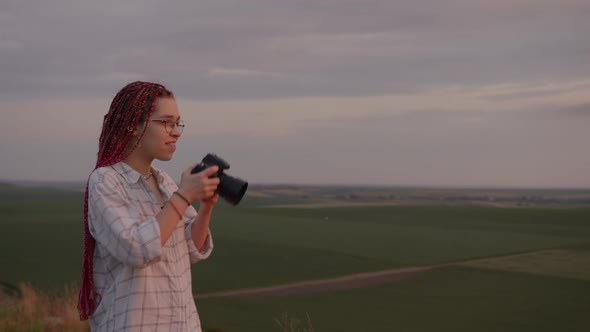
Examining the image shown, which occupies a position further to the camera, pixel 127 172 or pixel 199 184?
pixel 127 172

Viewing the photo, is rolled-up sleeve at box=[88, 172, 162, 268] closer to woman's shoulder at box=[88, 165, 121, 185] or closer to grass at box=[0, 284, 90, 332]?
woman's shoulder at box=[88, 165, 121, 185]

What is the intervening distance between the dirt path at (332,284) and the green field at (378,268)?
1.64ft

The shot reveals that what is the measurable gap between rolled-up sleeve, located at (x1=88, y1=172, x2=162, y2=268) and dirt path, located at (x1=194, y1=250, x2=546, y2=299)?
1492 centimetres

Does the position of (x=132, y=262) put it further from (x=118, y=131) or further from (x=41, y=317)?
(x=41, y=317)

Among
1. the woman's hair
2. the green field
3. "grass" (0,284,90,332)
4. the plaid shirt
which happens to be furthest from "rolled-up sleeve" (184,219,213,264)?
the green field

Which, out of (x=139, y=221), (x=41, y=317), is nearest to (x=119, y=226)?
(x=139, y=221)

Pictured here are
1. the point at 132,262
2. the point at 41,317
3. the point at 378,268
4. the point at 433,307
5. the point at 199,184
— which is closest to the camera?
the point at 132,262

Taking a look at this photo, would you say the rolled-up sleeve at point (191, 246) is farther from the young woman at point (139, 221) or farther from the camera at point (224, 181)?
the camera at point (224, 181)

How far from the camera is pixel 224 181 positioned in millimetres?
2779

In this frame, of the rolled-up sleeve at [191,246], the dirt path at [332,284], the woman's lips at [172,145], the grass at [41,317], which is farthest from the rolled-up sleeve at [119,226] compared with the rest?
the dirt path at [332,284]

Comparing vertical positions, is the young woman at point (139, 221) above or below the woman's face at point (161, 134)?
below

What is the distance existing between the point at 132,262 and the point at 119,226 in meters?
0.16

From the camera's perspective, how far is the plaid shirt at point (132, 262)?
102 inches

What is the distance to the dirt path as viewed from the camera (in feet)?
59.3
